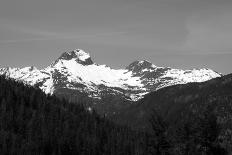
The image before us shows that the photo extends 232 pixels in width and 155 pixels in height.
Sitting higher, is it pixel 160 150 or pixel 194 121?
pixel 194 121

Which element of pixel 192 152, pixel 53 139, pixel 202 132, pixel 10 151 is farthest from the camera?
pixel 53 139

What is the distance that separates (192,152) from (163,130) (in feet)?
13.4

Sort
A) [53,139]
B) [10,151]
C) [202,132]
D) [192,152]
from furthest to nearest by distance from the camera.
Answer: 1. [53,139]
2. [10,151]
3. [192,152]
4. [202,132]

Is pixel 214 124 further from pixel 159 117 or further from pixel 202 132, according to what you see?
pixel 159 117

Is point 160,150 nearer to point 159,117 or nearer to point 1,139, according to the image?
point 159,117

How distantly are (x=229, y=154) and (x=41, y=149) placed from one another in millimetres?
153515

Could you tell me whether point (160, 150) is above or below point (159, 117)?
below

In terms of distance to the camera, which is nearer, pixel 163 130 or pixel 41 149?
pixel 163 130

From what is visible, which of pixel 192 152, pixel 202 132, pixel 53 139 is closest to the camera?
pixel 202 132

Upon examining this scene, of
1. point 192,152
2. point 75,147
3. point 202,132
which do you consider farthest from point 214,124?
point 75,147

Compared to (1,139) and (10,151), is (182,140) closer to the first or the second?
(10,151)

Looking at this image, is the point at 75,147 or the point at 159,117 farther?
the point at 75,147

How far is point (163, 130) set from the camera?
42.8 meters

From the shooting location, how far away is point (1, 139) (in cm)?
18975
